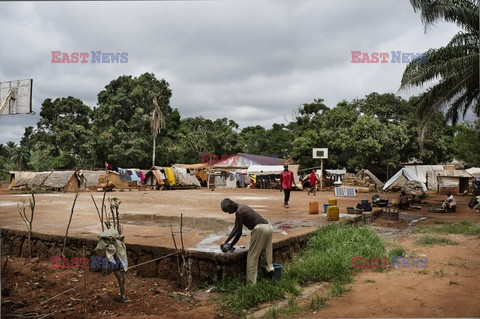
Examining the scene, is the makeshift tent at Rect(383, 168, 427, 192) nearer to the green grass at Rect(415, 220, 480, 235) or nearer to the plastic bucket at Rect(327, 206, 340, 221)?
the green grass at Rect(415, 220, 480, 235)

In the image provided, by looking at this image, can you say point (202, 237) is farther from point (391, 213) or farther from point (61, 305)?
point (391, 213)

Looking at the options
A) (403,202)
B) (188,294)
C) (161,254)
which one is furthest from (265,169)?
(188,294)

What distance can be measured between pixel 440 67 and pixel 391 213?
5639 mm

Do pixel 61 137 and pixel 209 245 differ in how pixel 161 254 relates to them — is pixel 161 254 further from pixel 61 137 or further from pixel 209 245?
pixel 61 137

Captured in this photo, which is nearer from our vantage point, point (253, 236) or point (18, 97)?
point (253, 236)

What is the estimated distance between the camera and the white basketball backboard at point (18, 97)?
17.7 feet

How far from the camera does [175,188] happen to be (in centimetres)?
2911

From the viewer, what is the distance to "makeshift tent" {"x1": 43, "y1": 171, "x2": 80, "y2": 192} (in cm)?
2331

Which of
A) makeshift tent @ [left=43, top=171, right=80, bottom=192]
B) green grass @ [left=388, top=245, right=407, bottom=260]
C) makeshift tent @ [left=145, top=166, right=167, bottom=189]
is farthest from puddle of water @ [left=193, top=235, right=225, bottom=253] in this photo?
makeshift tent @ [left=145, top=166, right=167, bottom=189]

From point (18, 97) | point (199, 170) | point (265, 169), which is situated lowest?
point (199, 170)

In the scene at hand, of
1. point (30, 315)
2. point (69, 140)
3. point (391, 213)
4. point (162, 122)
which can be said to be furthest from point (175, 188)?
point (30, 315)

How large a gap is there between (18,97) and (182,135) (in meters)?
32.5

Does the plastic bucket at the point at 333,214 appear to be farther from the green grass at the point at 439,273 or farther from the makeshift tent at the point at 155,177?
the makeshift tent at the point at 155,177

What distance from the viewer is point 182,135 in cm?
3794
